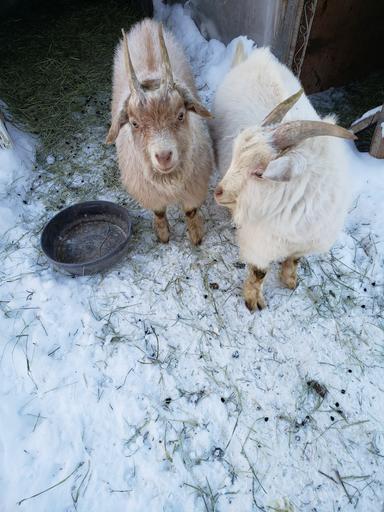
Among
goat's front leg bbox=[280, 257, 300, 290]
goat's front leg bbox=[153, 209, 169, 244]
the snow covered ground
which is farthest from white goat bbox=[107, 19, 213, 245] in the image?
goat's front leg bbox=[280, 257, 300, 290]

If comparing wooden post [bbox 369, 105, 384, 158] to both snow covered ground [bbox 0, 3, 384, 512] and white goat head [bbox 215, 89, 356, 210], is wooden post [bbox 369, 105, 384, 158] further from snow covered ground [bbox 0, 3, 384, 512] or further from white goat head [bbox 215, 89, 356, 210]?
white goat head [bbox 215, 89, 356, 210]

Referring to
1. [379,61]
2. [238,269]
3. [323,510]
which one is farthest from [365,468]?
[379,61]

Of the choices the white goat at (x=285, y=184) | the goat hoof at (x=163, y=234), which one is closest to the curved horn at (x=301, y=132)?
the white goat at (x=285, y=184)

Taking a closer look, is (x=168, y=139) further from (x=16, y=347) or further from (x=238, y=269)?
(x=16, y=347)

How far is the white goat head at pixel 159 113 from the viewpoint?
90.3 inches

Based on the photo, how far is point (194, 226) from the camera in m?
3.33

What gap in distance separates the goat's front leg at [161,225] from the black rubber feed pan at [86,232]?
0.25 meters

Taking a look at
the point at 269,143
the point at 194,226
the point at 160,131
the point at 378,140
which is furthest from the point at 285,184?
the point at 378,140

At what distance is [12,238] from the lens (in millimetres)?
3502

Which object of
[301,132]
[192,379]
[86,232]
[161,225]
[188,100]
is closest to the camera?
[301,132]

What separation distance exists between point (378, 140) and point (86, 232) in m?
2.93

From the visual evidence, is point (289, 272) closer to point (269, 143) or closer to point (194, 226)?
point (194, 226)

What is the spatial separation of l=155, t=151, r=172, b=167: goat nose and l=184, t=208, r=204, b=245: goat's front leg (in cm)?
87

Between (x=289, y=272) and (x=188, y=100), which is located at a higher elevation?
(x=188, y=100)
